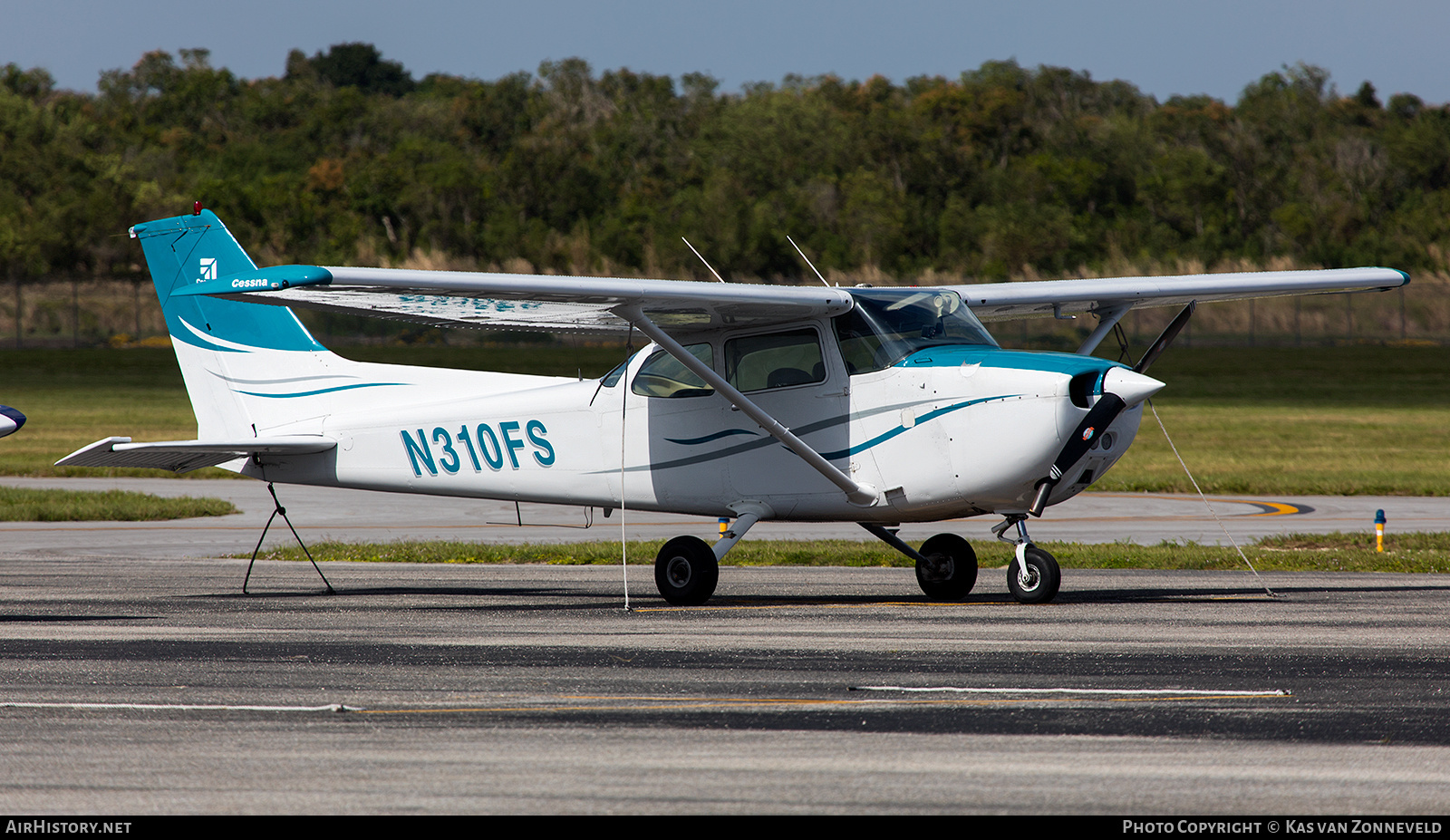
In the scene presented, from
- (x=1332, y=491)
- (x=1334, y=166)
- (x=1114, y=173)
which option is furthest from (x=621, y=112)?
(x=1332, y=491)

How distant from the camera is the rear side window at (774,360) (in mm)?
12219

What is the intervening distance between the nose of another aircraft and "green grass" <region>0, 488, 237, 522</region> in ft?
45.5

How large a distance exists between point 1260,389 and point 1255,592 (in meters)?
38.9

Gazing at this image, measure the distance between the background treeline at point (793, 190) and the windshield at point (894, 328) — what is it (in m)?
53.9

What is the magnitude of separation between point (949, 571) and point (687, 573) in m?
2.03

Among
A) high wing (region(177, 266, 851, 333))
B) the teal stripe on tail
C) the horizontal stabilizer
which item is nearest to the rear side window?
high wing (region(177, 266, 851, 333))

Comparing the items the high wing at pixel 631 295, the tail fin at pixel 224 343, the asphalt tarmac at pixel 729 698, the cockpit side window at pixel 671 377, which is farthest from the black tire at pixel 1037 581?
the tail fin at pixel 224 343

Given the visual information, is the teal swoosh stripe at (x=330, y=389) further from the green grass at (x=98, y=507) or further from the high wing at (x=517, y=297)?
the green grass at (x=98, y=507)

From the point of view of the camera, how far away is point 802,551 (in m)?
16.7

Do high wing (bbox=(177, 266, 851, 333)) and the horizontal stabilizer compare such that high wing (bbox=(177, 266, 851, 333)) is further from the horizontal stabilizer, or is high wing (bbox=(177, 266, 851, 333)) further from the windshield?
the horizontal stabilizer

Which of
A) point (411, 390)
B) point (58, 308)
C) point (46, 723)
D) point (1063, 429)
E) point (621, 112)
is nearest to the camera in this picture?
point (46, 723)

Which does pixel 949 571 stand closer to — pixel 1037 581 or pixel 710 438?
pixel 1037 581
